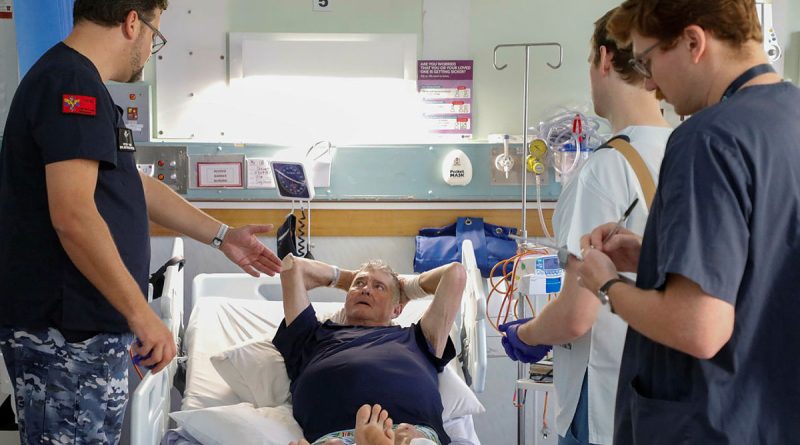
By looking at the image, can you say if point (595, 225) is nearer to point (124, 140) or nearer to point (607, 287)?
point (607, 287)

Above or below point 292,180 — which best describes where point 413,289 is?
below

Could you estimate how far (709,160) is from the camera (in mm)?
1224

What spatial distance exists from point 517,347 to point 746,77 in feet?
3.77

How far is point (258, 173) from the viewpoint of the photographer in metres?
3.92

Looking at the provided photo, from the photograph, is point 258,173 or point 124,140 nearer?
point 124,140

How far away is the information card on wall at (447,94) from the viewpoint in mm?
3963

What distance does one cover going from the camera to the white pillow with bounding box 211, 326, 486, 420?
9.68ft

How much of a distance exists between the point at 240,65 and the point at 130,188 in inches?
77.3

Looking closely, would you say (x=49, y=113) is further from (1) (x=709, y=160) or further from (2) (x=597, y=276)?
(1) (x=709, y=160)

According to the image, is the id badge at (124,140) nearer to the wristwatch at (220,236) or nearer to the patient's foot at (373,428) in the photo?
the wristwatch at (220,236)

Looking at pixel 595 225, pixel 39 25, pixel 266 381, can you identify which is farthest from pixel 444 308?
pixel 39 25

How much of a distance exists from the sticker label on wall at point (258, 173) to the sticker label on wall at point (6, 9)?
3.75 ft

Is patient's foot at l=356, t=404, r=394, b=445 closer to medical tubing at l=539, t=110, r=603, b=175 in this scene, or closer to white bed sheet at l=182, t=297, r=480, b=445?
white bed sheet at l=182, t=297, r=480, b=445

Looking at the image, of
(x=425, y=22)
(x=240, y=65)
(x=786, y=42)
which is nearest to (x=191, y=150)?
(x=240, y=65)
